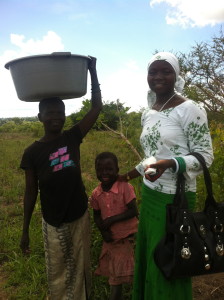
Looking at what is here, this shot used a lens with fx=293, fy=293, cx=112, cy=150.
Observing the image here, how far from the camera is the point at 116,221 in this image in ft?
6.31

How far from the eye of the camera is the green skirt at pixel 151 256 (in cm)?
140

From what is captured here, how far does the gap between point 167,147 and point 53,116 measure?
713 mm

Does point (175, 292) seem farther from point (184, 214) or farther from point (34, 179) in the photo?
point (34, 179)

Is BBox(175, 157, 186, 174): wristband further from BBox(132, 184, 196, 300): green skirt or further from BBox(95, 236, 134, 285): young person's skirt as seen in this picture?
BBox(95, 236, 134, 285): young person's skirt

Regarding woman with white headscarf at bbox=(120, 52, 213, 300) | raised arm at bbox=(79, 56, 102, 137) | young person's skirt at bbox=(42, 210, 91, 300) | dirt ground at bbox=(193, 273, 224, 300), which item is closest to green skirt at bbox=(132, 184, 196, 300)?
woman with white headscarf at bbox=(120, 52, 213, 300)

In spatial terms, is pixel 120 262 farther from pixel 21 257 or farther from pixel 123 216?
pixel 21 257

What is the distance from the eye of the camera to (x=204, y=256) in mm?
1297

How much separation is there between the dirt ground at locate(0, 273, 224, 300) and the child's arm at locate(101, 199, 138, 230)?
0.87 meters

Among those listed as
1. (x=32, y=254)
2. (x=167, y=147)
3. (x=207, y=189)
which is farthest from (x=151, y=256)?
(x=32, y=254)

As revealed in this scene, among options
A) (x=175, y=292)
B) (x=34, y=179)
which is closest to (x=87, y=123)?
(x=34, y=179)

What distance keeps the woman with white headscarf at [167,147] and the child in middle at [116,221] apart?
386mm

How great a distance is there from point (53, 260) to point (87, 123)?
910 mm

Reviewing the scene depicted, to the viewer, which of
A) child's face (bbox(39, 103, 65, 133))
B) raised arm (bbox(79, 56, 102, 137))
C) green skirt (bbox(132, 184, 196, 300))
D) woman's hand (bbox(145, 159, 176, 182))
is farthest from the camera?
raised arm (bbox(79, 56, 102, 137))

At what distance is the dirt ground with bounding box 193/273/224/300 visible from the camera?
7.15ft
